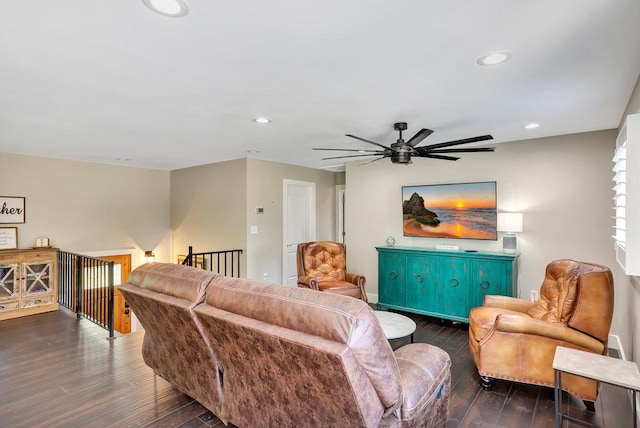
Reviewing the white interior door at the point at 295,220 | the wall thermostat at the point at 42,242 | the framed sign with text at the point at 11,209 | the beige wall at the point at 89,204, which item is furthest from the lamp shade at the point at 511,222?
the framed sign with text at the point at 11,209

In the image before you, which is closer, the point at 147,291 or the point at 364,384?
the point at 364,384

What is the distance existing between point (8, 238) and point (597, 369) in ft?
22.8

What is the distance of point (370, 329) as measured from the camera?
1465 mm

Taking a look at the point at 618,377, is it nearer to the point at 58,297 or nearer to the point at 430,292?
the point at 430,292

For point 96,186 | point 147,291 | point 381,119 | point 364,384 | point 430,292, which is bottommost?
point 430,292

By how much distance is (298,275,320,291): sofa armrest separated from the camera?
4.54 meters

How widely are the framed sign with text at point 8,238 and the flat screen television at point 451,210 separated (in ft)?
19.2

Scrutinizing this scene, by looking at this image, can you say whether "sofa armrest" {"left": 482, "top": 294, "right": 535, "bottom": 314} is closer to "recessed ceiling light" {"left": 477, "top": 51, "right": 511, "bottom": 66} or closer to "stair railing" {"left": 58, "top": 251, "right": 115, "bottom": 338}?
"recessed ceiling light" {"left": 477, "top": 51, "right": 511, "bottom": 66}

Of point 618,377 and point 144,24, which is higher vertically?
point 144,24

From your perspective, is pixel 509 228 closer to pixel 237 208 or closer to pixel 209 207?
pixel 237 208

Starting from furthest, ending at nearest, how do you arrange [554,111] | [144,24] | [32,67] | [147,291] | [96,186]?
1. [96,186]
2. [554,111]
3. [147,291]
4. [32,67]
5. [144,24]

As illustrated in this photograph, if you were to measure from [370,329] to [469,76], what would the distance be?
6.15 feet

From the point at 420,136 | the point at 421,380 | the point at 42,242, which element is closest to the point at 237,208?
the point at 42,242

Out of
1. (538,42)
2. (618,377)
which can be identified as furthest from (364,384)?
(538,42)
